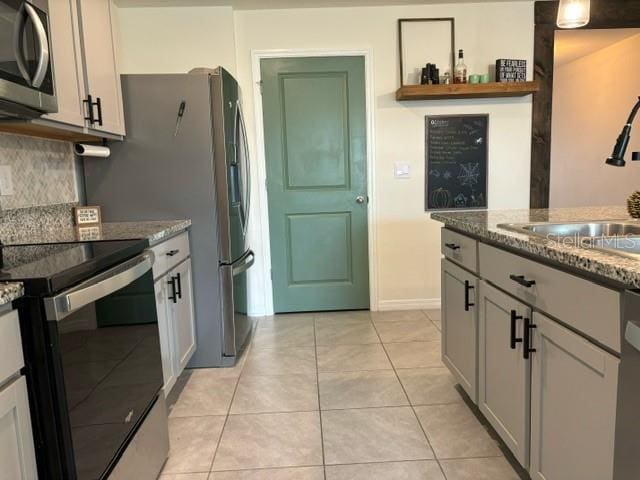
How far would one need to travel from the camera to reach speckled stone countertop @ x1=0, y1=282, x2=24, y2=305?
3.19 feet

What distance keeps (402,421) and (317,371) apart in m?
0.68

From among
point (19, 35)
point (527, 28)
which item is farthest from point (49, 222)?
point (527, 28)

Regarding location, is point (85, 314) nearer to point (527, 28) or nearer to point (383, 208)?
point (383, 208)

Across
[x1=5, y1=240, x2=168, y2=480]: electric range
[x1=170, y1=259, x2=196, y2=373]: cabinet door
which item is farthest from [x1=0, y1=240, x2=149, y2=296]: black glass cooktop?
[x1=170, y1=259, x2=196, y2=373]: cabinet door

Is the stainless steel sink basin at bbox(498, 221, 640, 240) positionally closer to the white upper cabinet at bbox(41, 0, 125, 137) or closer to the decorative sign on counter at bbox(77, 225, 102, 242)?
the decorative sign on counter at bbox(77, 225, 102, 242)

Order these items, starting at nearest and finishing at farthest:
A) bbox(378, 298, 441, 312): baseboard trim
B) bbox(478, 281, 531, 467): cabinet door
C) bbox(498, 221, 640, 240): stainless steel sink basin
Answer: bbox(478, 281, 531, 467): cabinet door, bbox(498, 221, 640, 240): stainless steel sink basin, bbox(378, 298, 441, 312): baseboard trim

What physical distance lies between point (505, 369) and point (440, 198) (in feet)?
7.21

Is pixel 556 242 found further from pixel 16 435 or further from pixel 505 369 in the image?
pixel 16 435

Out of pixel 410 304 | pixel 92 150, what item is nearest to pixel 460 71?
pixel 410 304

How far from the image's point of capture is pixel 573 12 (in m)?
1.81

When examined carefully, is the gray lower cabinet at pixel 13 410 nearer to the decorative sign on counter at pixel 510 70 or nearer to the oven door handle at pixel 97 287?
the oven door handle at pixel 97 287

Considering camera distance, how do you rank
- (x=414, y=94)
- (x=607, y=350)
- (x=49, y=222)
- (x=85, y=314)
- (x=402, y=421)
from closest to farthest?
1. (x=607, y=350)
2. (x=85, y=314)
3. (x=402, y=421)
4. (x=49, y=222)
5. (x=414, y=94)

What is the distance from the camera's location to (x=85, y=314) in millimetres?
1231

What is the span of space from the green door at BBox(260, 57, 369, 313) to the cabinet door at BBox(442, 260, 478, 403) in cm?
143
